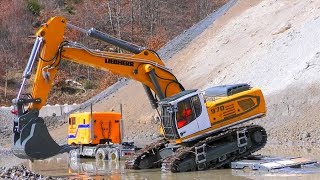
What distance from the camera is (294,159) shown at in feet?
59.8

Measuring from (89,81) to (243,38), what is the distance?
23330 millimetres

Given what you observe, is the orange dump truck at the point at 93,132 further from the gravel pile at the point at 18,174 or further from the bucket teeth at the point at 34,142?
the bucket teeth at the point at 34,142

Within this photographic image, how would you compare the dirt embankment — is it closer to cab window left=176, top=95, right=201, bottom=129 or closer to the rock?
the rock

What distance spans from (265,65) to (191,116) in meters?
12.4

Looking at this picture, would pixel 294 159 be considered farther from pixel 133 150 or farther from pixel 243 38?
pixel 243 38

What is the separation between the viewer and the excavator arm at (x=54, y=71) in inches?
682

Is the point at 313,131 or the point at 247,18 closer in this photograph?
the point at 313,131

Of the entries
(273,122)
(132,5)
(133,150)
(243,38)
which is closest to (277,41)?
(243,38)

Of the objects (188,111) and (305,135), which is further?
(305,135)

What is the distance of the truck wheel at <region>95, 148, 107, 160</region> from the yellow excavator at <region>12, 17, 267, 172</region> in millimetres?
3888

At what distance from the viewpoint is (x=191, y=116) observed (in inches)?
755

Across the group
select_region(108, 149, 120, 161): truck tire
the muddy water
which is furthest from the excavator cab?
select_region(108, 149, 120, 161): truck tire

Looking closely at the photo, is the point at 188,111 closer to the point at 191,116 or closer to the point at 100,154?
the point at 191,116

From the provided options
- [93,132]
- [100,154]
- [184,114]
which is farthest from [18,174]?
[93,132]
